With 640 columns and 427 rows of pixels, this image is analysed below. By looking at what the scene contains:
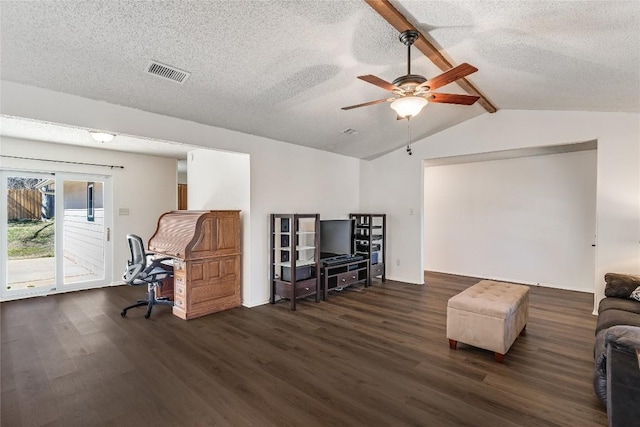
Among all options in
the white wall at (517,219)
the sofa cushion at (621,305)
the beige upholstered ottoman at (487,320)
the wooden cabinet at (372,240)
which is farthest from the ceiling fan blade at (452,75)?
the white wall at (517,219)

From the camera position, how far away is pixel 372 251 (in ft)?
19.6

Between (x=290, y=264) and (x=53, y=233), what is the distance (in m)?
4.31

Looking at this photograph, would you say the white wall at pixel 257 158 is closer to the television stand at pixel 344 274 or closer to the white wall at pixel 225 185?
the white wall at pixel 225 185

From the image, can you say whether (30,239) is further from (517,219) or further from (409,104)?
(517,219)

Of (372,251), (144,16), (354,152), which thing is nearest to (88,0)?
(144,16)

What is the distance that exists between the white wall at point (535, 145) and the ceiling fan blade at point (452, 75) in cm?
315

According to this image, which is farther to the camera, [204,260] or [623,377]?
[204,260]

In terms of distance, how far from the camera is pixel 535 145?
4.51 meters

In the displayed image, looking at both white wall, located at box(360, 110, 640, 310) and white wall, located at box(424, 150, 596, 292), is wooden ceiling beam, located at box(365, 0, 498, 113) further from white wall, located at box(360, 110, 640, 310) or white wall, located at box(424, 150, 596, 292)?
white wall, located at box(424, 150, 596, 292)

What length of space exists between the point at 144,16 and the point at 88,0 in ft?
1.01

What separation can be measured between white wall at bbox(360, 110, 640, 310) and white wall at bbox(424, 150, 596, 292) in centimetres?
136

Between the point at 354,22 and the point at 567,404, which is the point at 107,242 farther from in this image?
the point at 567,404

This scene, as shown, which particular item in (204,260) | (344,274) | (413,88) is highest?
(413,88)

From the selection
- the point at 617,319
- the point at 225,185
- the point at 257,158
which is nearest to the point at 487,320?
the point at 617,319
